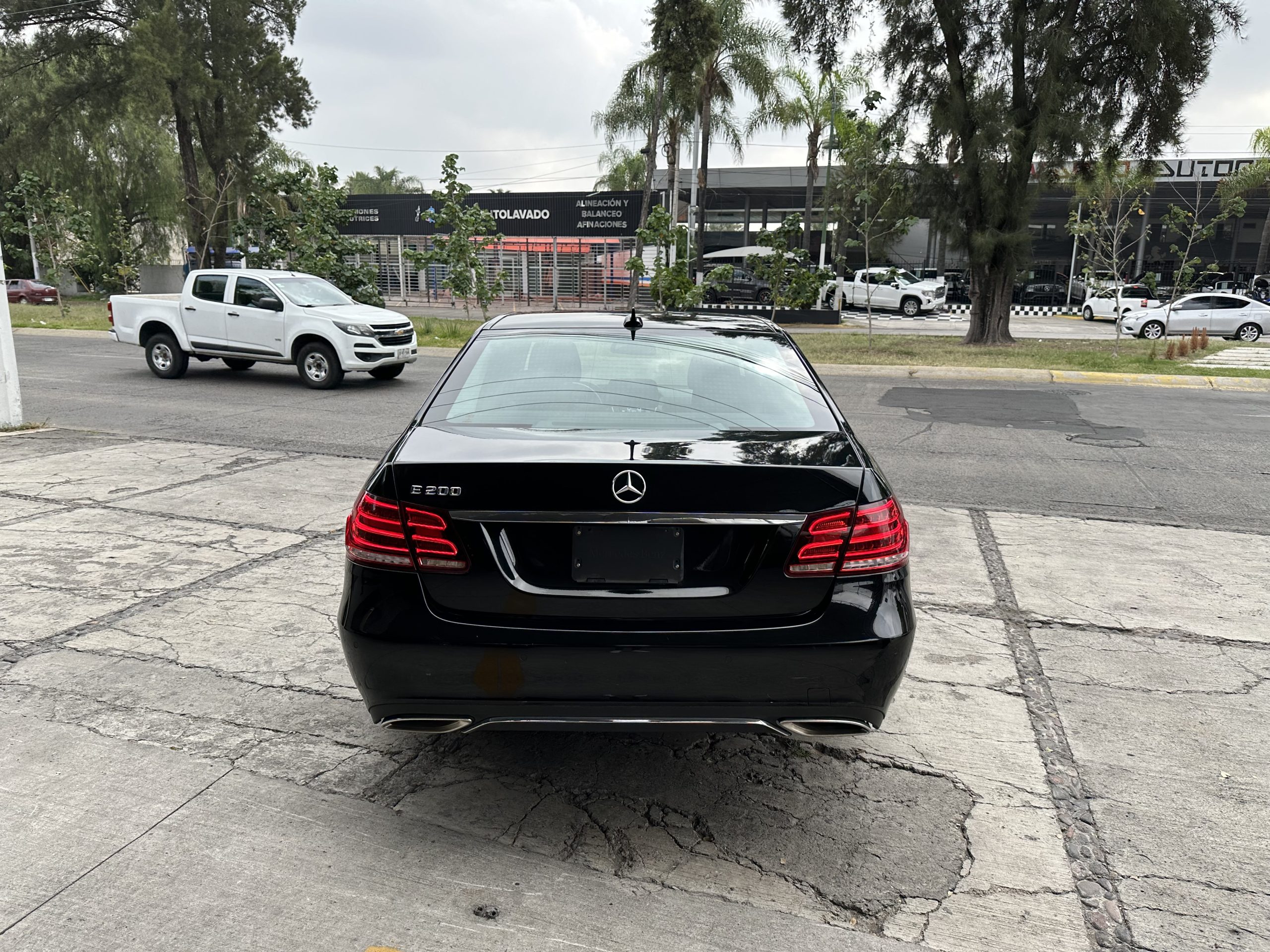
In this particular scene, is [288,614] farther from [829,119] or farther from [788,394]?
[829,119]

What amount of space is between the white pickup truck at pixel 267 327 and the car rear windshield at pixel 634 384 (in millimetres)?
10714

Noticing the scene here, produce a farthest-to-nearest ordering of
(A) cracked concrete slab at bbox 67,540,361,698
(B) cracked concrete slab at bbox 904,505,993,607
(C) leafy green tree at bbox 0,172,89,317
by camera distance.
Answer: (C) leafy green tree at bbox 0,172,89,317
(B) cracked concrete slab at bbox 904,505,993,607
(A) cracked concrete slab at bbox 67,540,361,698

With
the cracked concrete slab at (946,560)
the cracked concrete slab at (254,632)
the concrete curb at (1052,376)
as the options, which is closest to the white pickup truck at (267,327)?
the concrete curb at (1052,376)

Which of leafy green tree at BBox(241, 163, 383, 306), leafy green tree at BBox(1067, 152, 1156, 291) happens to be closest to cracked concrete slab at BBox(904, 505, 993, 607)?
→ leafy green tree at BBox(1067, 152, 1156, 291)

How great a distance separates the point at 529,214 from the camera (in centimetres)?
3634

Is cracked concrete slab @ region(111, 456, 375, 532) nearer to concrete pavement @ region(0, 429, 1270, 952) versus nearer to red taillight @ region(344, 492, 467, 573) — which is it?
concrete pavement @ region(0, 429, 1270, 952)

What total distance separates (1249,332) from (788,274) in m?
15.0

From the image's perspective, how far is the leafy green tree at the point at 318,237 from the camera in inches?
1062

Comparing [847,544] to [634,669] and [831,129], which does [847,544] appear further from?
[831,129]

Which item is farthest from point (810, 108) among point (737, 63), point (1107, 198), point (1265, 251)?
point (1265, 251)

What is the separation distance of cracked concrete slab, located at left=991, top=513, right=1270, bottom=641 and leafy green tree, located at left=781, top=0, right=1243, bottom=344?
610 inches

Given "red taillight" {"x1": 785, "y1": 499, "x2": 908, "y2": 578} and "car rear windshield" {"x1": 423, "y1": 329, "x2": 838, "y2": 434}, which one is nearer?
"red taillight" {"x1": 785, "y1": 499, "x2": 908, "y2": 578}

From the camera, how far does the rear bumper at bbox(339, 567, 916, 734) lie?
8.93 feet

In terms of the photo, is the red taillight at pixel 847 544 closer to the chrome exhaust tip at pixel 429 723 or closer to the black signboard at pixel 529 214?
the chrome exhaust tip at pixel 429 723
